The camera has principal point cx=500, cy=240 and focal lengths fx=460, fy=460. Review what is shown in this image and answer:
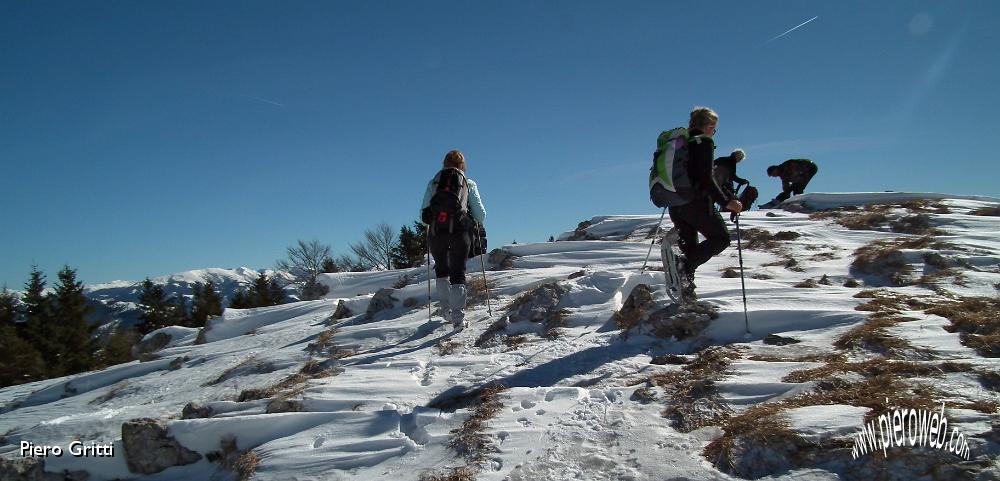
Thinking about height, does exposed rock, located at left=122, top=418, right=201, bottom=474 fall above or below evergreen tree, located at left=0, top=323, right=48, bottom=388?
above

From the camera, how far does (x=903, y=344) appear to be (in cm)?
404

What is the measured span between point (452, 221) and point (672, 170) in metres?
3.01

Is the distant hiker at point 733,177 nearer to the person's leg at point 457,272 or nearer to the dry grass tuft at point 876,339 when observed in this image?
the dry grass tuft at point 876,339

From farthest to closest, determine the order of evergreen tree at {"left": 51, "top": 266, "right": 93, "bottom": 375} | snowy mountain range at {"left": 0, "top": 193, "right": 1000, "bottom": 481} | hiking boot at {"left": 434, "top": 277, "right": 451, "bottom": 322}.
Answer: evergreen tree at {"left": 51, "top": 266, "right": 93, "bottom": 375}
hiking boot at {"left": 434, "top": 277, "right": 451, "bottom": 322}
snowy mountain range at {"left": 0, "top": 193, "right": 1000, "bottom": 481}

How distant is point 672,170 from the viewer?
525 centimetres

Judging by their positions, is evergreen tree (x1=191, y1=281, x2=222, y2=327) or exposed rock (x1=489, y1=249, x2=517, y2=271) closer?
exposed rock (x1=489, y1=249, x2=517, y2=271)

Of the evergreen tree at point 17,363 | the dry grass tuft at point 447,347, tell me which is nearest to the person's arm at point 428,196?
the dry grass tuft at point 447,347

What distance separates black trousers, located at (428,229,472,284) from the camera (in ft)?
22.1

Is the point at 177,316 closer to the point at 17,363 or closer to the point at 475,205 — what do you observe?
the point at 17,363

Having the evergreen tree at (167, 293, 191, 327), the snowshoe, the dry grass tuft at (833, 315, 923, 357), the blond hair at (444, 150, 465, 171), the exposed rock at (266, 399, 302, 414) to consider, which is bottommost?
the evergreen tree at (167, 293, 191, 327)

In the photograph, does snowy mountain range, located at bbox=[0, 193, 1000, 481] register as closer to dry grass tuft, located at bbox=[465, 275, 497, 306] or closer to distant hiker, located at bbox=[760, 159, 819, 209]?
dry grass tuft, located at bbox=[465, 275, 497, 306]

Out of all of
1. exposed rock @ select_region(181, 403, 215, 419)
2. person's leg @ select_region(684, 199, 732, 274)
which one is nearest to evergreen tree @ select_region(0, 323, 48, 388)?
exposed rock @ select_region(181, 403, 215, 419)

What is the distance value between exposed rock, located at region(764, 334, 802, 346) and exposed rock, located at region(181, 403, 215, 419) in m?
5.78

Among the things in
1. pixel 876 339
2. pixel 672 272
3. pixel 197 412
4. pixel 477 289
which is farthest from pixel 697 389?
pixel 477 289
